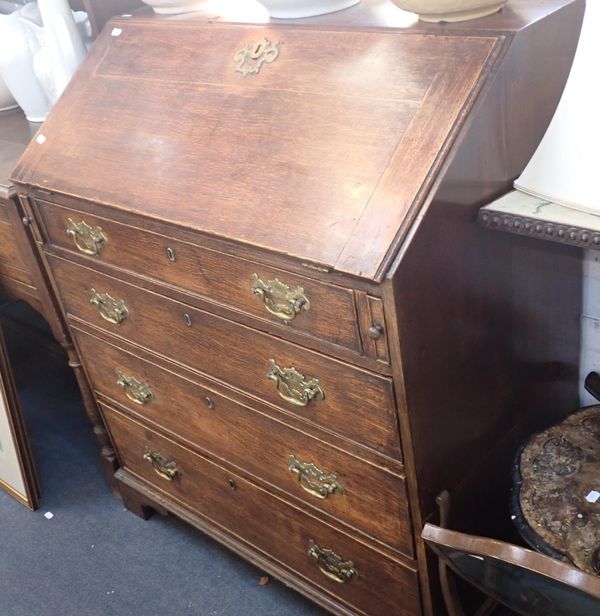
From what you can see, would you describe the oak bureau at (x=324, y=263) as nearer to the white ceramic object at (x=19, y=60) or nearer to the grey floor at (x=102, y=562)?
the grey floor at (x=102, y=562)

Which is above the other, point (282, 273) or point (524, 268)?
point (282, 273)

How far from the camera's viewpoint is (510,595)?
0.98 meters

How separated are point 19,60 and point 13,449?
1010mm

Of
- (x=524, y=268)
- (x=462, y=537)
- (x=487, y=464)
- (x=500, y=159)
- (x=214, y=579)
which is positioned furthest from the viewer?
(x=214, y=579)

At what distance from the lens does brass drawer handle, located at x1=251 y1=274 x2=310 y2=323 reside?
3.58 feet

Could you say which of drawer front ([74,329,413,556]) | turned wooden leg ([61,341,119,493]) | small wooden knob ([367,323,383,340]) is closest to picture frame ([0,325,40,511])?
turned wooden leg ([61,341,119,493])

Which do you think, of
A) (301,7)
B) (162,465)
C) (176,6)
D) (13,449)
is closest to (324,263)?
(301,7)

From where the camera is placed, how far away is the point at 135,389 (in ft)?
5.45

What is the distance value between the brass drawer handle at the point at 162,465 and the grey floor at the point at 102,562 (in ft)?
0.81

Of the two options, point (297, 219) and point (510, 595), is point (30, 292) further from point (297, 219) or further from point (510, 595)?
point (510, 595)

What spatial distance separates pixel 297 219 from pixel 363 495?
1.58 feet

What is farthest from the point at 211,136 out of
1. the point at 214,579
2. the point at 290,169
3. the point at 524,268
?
the point at 214,579

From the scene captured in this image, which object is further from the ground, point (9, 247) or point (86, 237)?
point (86, 237)

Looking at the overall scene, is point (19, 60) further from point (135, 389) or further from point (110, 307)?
point (135, 389)
